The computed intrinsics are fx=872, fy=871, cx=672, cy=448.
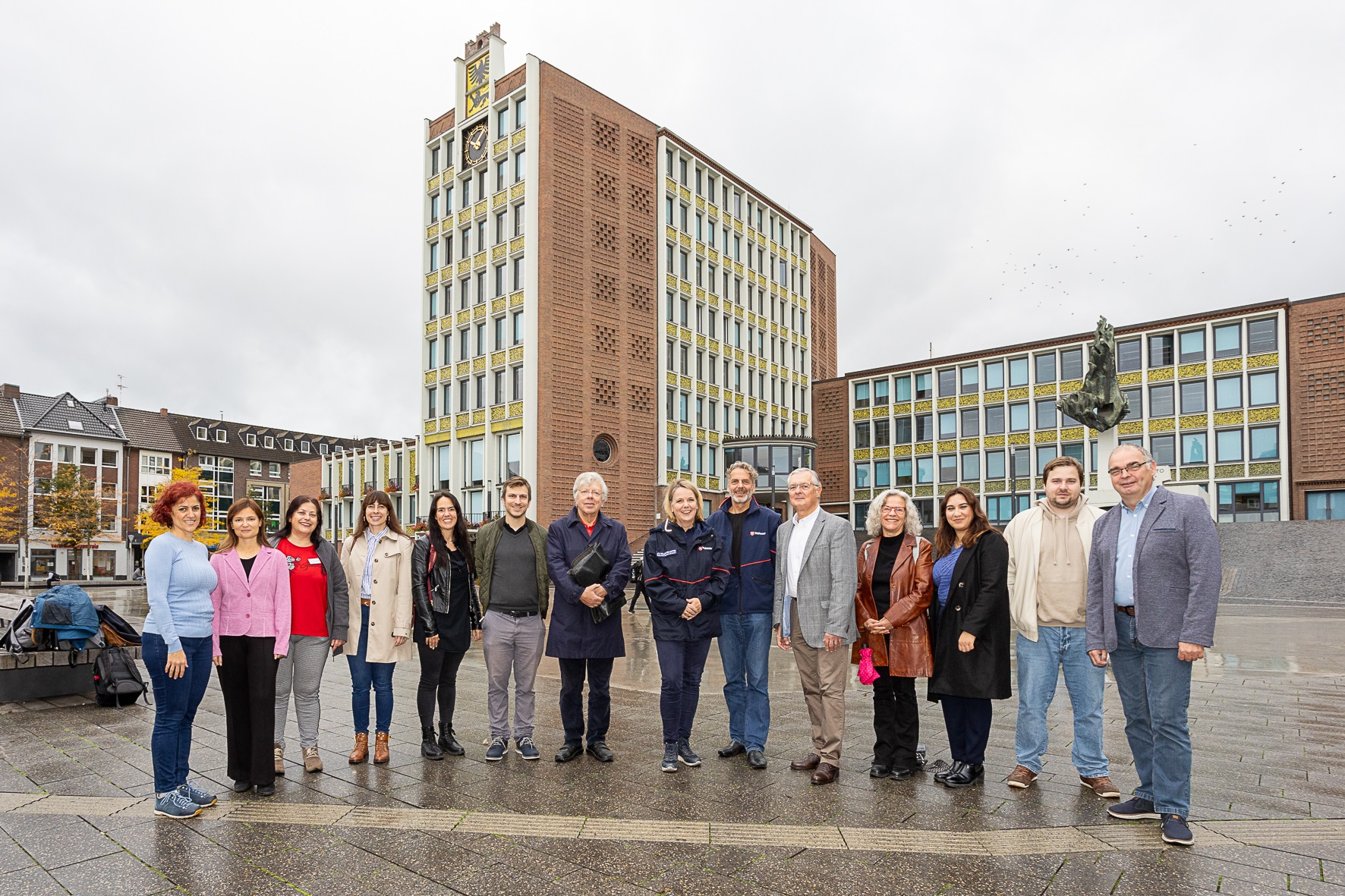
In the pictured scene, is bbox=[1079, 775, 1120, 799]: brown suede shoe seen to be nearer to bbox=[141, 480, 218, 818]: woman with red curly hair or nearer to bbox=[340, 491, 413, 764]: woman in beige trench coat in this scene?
bbox=[340, 491, 413, 764]: woman in beige trench coat

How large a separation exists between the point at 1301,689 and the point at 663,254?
40.7 metres

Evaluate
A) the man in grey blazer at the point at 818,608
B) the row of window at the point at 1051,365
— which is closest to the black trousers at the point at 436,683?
the man in grey blazer at the point at 818,608

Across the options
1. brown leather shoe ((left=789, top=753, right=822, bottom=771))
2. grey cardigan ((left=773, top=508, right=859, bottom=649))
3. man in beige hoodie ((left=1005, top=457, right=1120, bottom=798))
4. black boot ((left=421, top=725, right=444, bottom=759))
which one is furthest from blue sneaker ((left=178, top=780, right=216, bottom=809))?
man in beige hoodie ((left=1005, top=457, right=1120, bottom=798))

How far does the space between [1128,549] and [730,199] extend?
→ 51.3 m

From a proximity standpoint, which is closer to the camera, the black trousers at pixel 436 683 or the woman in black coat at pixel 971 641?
the woman in black coat at pixel 971 641

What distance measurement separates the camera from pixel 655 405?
4634 cm

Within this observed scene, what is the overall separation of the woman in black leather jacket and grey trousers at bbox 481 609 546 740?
16 cm

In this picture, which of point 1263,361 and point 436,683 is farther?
point 1263,361

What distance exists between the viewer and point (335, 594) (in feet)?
20.9

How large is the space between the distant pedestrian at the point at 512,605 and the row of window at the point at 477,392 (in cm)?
3590

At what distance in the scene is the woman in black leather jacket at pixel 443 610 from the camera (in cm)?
664

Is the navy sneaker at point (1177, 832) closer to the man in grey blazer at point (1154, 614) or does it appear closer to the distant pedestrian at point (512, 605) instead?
the man in grey blazer at point (1154, 614)

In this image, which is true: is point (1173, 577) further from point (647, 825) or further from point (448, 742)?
point (448, 742)

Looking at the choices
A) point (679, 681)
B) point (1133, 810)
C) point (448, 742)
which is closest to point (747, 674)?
point (679, 681)
